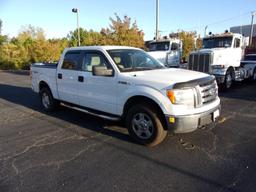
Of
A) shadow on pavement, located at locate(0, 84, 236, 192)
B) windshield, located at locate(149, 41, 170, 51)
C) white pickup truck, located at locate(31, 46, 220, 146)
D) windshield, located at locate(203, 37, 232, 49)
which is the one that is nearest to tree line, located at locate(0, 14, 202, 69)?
windshield, located at locate(149, 41, 170, 51)

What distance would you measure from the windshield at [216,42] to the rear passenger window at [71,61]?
8.28m

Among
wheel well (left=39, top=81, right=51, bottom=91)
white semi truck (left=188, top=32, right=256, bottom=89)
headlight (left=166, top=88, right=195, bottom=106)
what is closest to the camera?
headlight (left=166, top=88, right=195, bottom=106)

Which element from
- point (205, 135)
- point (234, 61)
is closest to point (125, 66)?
point (205, 135)

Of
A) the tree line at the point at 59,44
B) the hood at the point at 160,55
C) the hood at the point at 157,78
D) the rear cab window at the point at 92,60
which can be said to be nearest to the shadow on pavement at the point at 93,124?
the hood at the point at 157,78

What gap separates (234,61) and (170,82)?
878 centimetres

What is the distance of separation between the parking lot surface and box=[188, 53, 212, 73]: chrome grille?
474 cm

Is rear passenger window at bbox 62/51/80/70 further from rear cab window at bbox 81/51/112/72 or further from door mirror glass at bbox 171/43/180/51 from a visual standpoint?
door mirror glass at bbox 171/43/180/51

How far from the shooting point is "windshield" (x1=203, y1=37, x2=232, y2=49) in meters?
11.5

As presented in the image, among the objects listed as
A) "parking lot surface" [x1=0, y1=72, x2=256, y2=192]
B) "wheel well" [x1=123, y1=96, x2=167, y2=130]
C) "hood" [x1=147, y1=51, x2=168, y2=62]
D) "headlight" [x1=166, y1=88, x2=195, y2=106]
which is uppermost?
"hood" [x1=147, y1=51, x2=168, y2=62]

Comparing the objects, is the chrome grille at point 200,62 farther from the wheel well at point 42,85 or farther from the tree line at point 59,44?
the tree line at point 59,44

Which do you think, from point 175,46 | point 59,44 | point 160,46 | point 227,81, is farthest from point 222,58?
point 59,44

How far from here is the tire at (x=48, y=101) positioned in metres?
7.13

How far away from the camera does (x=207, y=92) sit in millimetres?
4418

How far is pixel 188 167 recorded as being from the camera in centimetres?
369
